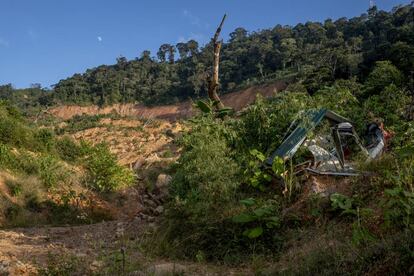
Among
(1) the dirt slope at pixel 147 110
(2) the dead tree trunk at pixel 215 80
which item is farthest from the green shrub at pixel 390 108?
(1) the dirt slope at pixel 147 110

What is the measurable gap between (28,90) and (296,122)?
94361 millimetres

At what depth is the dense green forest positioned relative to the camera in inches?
2126

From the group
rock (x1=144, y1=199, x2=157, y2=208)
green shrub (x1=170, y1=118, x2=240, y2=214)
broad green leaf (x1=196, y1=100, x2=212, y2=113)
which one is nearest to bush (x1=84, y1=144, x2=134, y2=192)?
rock (x1=144, y1=199, x2=157, y2=208)

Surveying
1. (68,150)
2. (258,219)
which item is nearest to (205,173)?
(258,219)

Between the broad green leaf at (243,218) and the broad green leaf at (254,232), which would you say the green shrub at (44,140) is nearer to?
the broad green leaf at (243,218)

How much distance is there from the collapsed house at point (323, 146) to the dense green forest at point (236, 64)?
3538 centimetres

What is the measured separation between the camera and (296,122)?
6809 millimetres

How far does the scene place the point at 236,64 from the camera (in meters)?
68.0

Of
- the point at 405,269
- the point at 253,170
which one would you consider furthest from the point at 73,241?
the point at 405,269

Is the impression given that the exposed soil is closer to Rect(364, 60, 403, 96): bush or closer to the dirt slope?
Rect(364, 60, 403, 96): bush

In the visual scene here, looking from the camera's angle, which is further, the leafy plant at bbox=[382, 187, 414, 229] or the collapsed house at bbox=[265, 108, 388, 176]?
the collapsed house at bbox=[265, 108, 388, 176]

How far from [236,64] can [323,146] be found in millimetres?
62708

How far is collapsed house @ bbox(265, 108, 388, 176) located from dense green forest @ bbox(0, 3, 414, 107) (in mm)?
35384

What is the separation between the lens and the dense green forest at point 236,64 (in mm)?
54000
